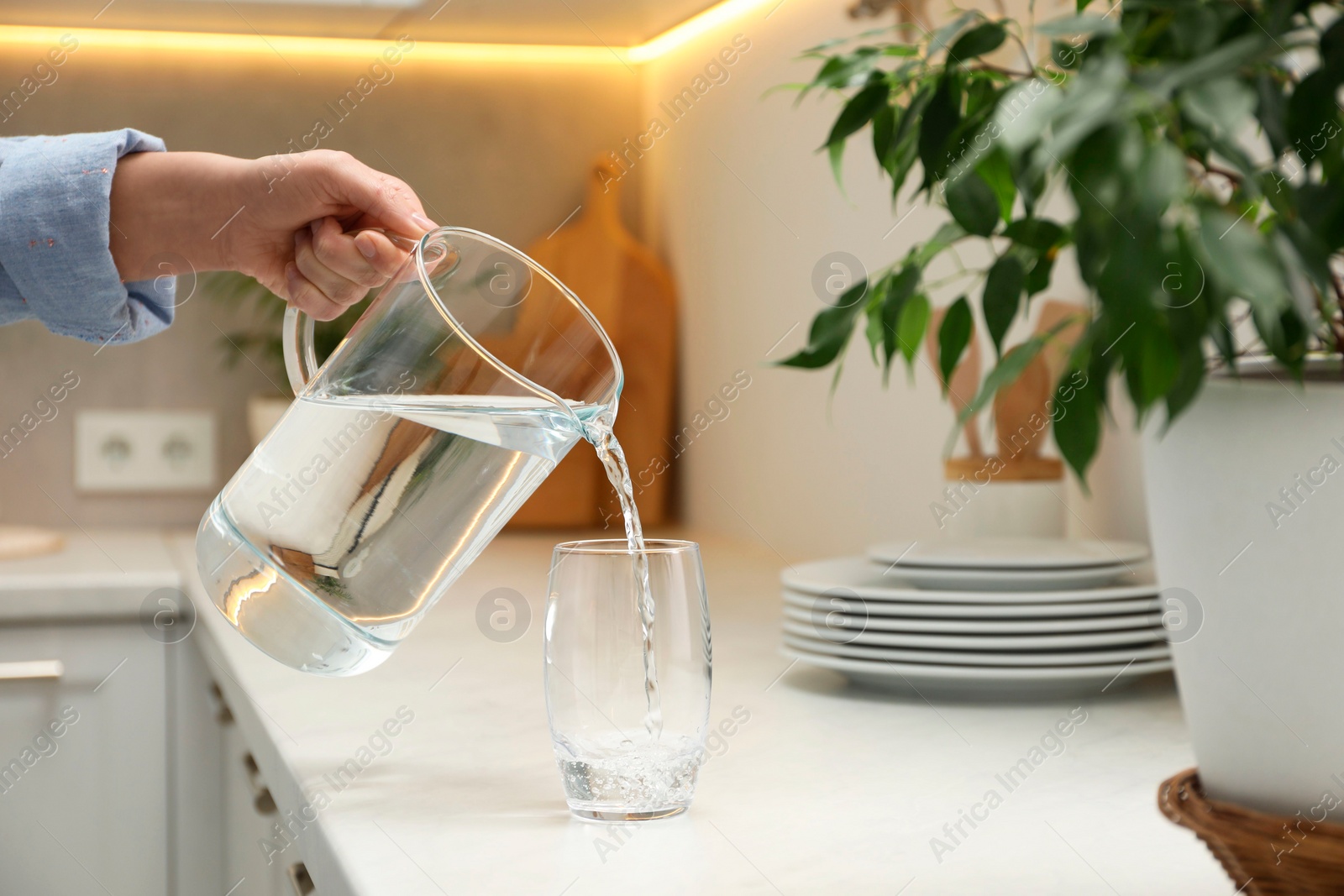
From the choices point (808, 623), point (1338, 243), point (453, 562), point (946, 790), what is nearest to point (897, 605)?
point (808, 623)

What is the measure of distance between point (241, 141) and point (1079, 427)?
1913 millimetres

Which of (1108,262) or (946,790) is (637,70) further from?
(1108,262)

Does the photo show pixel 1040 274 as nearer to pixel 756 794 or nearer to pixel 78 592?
pixel 756 794

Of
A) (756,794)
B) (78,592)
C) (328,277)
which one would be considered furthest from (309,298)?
(78,592)

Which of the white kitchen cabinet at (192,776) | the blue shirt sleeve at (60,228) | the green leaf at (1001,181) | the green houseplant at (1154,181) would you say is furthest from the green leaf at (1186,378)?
the white kitchen cabinet at (192,776)

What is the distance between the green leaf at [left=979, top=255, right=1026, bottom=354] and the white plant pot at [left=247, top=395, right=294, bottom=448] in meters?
1.64

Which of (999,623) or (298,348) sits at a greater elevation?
(298,348)

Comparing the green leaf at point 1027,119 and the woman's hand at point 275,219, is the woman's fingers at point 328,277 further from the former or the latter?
the green leaf at point 1027,119

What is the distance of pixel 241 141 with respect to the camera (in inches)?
79.4

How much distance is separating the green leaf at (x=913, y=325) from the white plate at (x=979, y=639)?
0.38 m

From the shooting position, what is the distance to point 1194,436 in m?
0.44

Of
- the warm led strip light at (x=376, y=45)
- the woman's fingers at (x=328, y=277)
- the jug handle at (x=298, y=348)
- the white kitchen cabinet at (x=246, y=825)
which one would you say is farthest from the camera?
the warm led strip light at (x=376, y=45)

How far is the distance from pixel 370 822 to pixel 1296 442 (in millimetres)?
439

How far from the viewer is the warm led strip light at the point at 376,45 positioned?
6.32 ft
